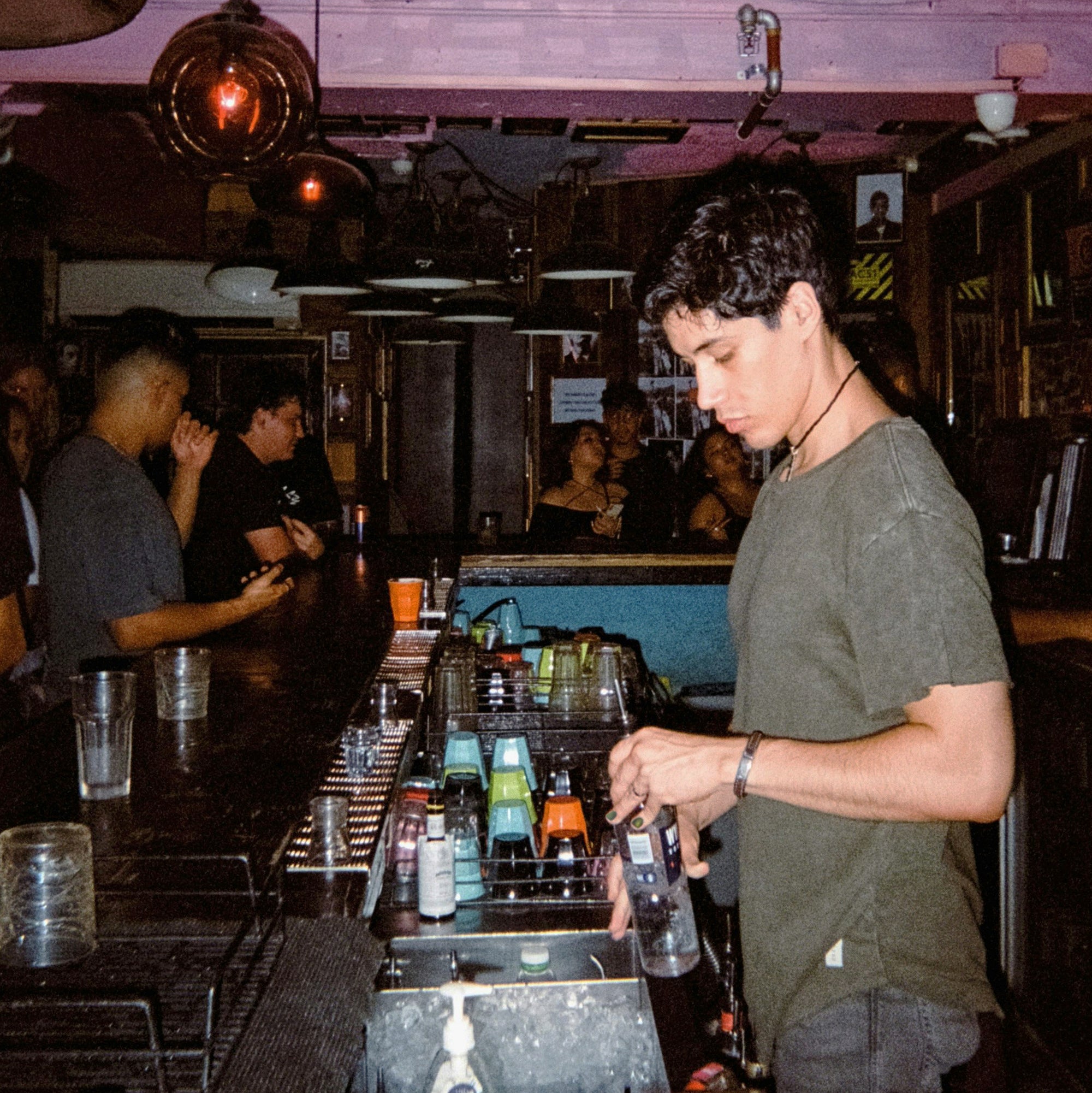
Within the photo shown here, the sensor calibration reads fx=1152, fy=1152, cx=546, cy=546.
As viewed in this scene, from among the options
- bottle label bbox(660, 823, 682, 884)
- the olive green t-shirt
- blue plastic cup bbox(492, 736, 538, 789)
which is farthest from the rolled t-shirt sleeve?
blue plastic cup bbox(492, 736, 538, 789)

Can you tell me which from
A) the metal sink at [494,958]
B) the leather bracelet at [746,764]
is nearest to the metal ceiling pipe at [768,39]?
the metal sink at [494,958]

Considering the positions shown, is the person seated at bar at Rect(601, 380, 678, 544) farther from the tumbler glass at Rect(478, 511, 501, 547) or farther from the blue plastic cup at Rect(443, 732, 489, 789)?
the blue plastic cup at Rect(443, 732, 489, 789)

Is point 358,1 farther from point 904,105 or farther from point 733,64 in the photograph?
point 904,105

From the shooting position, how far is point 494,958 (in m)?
1.75

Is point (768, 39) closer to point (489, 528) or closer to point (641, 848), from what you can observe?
point (489, 528)

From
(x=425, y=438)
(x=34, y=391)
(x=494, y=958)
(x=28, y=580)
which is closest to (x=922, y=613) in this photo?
(x=494, y=958)

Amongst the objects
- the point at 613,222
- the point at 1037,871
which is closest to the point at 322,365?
the point at 613,222

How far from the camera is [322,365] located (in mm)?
9117

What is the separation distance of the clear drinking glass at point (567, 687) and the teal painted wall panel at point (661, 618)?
137cm

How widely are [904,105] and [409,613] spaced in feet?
10.3

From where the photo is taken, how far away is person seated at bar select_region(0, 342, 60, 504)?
4.59m

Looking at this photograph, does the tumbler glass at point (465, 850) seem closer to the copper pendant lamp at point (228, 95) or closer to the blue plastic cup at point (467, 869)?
the blue plastic cup at point (467, 869)

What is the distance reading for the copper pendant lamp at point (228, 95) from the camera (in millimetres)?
3047

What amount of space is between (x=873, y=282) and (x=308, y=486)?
3.76 meters
